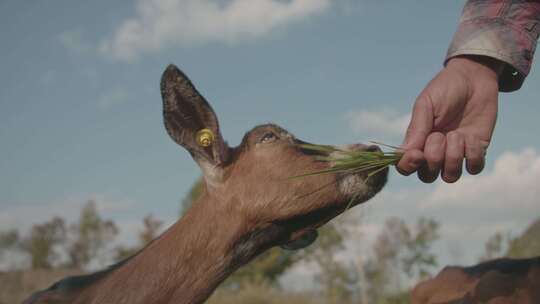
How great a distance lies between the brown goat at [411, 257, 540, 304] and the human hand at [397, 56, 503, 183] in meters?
2.86

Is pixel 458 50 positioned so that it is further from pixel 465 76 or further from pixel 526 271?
pixel 526 271

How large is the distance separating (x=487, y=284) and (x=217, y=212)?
3.58 metres

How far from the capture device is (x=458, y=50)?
3.93 m

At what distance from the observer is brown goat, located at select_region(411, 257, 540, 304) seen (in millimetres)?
5832

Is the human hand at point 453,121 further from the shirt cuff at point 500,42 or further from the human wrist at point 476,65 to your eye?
the shirt cuff at point 500,42

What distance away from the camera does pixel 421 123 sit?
3.65 metres

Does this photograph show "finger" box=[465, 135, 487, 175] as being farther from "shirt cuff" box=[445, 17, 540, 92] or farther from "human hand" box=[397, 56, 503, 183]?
"shirt cuff" box=[445, 17, 540, 92]

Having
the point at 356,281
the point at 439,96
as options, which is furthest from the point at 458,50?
the point at 356,281

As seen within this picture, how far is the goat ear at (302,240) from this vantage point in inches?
210

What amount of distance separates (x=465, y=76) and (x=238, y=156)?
95.8 inches

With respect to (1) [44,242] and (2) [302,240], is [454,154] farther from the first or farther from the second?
(1) [44,242]

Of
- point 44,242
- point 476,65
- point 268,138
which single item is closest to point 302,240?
point 268,138

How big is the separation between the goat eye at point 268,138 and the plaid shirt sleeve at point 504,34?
→ 1.99m

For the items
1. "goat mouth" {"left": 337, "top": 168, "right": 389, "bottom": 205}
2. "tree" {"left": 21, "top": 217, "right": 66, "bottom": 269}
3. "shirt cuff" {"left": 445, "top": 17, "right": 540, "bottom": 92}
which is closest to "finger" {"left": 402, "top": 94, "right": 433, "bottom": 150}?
"shirt cuff" {"left": 445, "top": 17, "right": 540, "bottom": 92}
